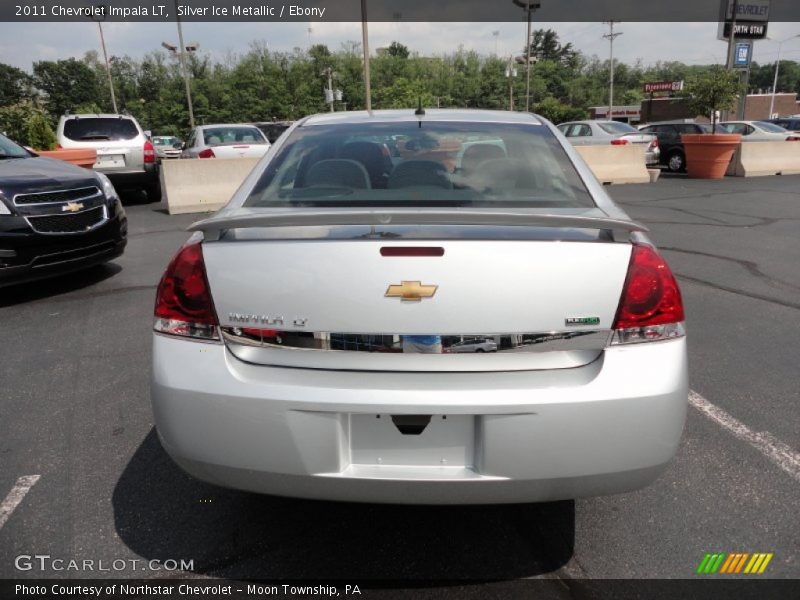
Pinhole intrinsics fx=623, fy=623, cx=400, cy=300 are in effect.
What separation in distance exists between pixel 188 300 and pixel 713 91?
16.1 meters

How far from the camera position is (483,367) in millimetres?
1861

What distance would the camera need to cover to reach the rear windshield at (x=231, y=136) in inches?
527

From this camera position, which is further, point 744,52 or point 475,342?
point 744,52

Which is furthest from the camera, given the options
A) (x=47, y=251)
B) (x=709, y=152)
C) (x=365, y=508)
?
(x=709, y=152)

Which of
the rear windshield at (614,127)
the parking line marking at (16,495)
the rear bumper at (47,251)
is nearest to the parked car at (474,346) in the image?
the parking line marking at (16,495)

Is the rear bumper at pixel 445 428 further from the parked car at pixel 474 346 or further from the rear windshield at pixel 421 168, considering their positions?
the rear windshield at pixel 421 168

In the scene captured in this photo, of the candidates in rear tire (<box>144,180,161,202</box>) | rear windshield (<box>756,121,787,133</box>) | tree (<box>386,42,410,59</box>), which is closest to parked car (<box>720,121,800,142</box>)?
rear windshield (<box>756,121,787,133</box>)

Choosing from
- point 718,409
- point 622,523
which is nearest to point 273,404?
point 622,523

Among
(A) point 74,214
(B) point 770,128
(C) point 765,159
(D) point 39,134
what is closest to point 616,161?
(C) point 765,159

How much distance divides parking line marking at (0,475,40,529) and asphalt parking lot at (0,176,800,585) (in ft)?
0.09

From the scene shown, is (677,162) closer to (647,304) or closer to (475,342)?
(647,304)

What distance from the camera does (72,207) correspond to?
5523 mm

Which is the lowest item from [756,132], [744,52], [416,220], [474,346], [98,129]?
[756,132]

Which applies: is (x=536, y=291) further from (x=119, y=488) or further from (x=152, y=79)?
(x=152, y=79)
